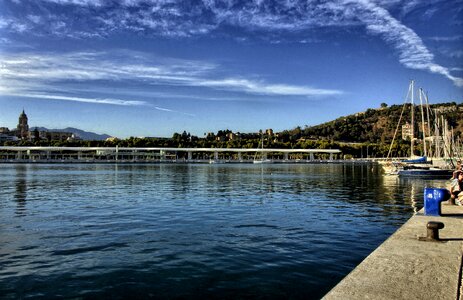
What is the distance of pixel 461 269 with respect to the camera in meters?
9.62

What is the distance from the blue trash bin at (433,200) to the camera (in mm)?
17966

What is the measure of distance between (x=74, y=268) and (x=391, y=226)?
49.3 ft

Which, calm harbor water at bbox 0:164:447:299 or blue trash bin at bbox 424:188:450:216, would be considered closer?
calm harbor water at bbox 0:164:447:299

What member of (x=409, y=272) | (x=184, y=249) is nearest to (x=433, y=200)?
(x=409, y=272)

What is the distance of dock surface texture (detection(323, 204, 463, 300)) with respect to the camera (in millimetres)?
7949

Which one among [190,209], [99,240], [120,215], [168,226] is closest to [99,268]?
[99,240]

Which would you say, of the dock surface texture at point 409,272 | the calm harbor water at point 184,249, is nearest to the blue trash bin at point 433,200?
the calm harbor water at point 184,249

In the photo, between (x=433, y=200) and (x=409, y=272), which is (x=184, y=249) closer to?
(x=409, y=272)

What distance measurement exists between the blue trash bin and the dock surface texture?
14.8 feet

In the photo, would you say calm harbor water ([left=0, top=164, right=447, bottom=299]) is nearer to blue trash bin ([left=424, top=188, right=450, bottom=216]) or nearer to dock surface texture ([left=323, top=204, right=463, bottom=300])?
dock surface texture ([left=323, top=204, right=463, bottom=300])

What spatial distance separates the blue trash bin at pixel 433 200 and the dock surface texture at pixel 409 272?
177 inches

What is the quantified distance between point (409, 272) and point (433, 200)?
1040 centimetres

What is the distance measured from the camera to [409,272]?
9422 mm

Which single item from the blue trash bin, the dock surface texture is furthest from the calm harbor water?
the blue trash bin
